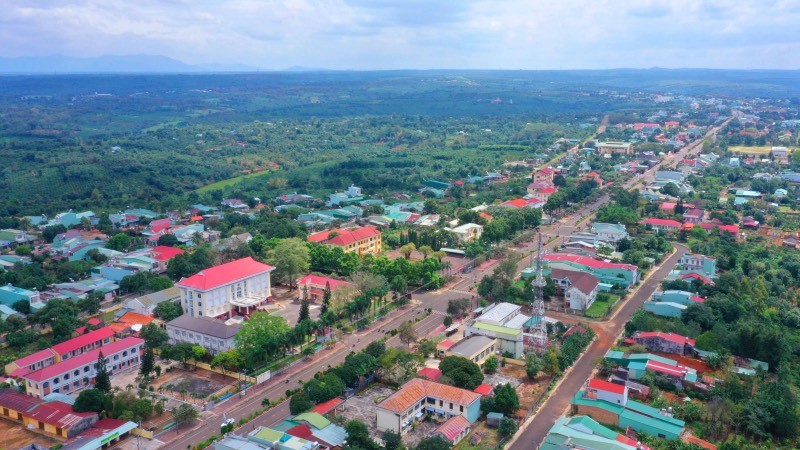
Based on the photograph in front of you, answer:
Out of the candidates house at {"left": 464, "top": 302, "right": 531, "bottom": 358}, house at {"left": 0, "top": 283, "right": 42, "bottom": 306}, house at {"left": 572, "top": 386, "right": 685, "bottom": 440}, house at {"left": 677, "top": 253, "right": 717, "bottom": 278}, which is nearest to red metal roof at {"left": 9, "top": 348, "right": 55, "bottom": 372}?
house at {"left": 0, "top": 283, "right": 42, "bottom": 306}

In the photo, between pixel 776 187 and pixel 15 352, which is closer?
pixel 15 352

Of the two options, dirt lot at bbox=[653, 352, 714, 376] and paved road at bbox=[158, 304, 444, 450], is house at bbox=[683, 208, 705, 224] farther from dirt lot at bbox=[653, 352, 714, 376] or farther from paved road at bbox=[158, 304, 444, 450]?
paved road at bbox=[158, 304, 444, 450]

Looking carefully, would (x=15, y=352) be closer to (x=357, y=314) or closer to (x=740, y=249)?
(x=357, y=314)

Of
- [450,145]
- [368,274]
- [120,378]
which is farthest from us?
[450,145]

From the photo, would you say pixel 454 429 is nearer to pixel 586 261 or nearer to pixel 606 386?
pixel 606 386

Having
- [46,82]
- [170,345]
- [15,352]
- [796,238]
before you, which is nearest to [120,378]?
[170,345]

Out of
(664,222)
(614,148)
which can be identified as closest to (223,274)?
(664,222)

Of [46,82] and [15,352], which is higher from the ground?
[46,82]
